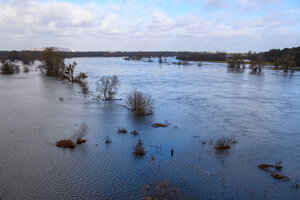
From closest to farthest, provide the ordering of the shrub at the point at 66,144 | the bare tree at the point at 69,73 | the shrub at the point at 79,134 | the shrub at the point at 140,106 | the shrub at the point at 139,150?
the shrub at the point at 139,150, the shrub at the point at 66,144, the shrub at the point at 79,134, the shrub at the point at 140,106, the bare tree at the point at 69,73

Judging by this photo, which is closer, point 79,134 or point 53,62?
point 79,134

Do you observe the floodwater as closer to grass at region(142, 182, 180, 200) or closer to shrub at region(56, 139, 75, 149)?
grass at region(142, 182, 180, 200)

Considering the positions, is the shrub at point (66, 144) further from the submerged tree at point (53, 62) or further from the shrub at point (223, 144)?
the submerged tree at point (53, 62)

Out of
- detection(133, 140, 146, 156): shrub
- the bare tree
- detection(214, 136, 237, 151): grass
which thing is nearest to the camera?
detection(133, 140, 146, 156): shrub

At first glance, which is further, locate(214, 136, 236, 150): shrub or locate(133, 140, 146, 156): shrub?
locate(214, 136, 236, 150): shrub

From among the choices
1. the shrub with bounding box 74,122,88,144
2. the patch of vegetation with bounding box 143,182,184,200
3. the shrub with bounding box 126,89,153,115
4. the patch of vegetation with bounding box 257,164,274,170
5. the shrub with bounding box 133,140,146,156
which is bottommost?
the patch of vegetation with bounding box 143,182,184,200

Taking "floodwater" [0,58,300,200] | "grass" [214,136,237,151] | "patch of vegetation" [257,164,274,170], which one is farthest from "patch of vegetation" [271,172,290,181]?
"grass" [214,136,237,151]

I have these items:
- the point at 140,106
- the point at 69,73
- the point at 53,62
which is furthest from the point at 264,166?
the point at 53,62

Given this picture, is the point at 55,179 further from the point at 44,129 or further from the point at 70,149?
the point at 44,129

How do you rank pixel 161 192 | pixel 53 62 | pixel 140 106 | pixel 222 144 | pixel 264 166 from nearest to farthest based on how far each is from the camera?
pixel 161 192 < pixel 264 166 < pixel 222 144 < pixel 140 106 < pixel 53 62

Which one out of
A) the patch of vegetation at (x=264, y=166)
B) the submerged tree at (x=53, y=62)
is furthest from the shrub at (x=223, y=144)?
the submerged tree at (x=53, y=62)

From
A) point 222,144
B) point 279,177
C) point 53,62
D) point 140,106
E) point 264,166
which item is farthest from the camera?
point 53,62

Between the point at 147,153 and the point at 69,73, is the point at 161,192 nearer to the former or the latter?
the point at 147,153
